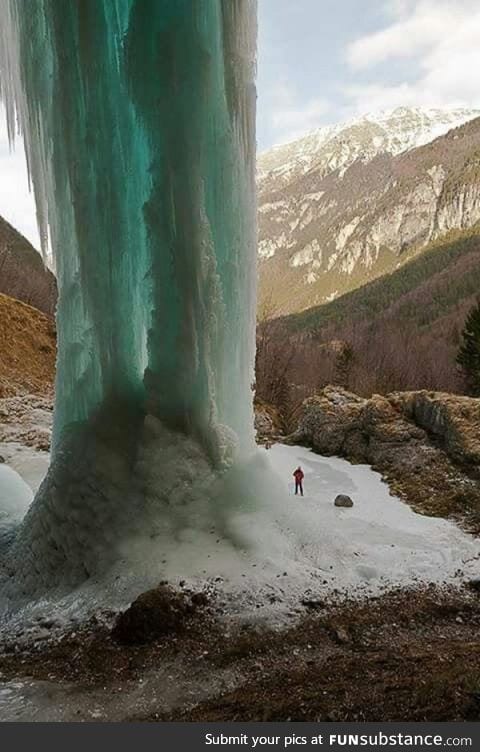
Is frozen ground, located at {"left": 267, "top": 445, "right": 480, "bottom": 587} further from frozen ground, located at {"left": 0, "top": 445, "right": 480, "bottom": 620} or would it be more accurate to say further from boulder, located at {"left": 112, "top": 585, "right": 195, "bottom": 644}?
boulder, located at {"left": 112, "top": 585, "right": 195, "bottom": 644}

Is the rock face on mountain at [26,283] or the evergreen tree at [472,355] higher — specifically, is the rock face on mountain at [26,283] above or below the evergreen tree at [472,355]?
above

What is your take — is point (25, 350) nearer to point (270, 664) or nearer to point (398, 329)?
point (270, 664)

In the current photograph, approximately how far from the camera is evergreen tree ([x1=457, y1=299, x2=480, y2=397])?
1671 inches

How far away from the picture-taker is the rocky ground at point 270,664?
4.78 metres

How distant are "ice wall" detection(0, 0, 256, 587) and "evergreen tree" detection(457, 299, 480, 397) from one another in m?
38.2

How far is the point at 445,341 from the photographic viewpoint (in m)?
90.9

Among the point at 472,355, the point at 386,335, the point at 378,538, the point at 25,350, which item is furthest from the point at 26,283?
the point at 386,335

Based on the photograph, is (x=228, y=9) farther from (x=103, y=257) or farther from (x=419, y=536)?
(x=419, y=536)

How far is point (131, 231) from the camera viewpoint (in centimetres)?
884

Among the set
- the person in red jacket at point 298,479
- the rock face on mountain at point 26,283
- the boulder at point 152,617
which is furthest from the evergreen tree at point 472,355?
the boulder at point 152,617

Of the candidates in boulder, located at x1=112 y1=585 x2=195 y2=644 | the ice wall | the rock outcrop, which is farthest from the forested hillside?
boulder, located at x1=112 y1=585 x2=195 y2=644

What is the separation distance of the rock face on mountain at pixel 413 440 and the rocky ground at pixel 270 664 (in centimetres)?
710

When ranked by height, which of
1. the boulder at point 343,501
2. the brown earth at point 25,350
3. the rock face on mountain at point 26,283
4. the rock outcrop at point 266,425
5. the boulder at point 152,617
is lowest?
the boulder at point 343,501

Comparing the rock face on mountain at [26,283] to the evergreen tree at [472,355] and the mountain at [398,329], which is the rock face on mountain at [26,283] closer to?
the mountain at [398,329]
